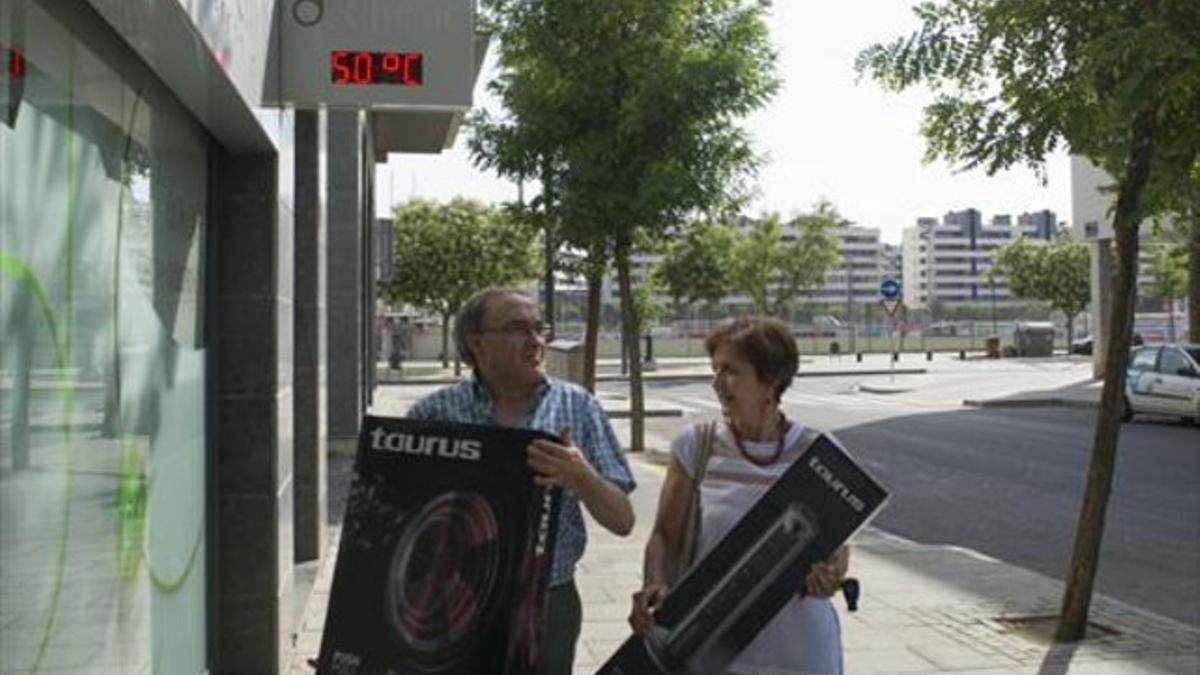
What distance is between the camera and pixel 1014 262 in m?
74.0

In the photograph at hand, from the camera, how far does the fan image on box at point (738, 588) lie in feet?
10.1

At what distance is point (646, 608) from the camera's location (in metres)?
3.18

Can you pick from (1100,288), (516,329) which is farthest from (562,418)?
(1100,288)

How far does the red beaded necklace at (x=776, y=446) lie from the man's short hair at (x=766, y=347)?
0.07m

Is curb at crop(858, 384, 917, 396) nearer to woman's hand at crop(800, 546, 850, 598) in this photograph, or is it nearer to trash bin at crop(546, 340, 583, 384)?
trash bin at crop(546, 340, 583, 384)

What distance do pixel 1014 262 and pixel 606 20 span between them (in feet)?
207

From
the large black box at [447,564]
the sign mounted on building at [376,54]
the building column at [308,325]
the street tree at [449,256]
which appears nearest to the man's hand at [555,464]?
the large black box at [447,564]

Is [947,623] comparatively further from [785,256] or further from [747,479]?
[785,256]

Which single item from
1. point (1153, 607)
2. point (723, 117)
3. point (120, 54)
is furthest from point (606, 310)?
point (120, 54)

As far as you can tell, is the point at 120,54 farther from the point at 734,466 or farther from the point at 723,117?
the point at 723,117

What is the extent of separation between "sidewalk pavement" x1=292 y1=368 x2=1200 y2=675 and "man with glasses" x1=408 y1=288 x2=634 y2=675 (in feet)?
9.38

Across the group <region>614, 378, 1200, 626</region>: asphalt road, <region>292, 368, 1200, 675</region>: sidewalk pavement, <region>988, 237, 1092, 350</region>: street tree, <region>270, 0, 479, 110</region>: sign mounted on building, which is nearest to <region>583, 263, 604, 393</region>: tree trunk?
<region>614, 378, 1200, 626</region>: asphalt road

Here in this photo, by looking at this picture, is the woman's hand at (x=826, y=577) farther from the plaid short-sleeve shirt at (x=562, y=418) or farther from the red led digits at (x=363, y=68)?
the red led digits at (x=363, y=68)

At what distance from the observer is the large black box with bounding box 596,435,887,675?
10.1 ft
